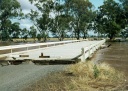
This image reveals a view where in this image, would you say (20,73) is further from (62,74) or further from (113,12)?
(113,12)

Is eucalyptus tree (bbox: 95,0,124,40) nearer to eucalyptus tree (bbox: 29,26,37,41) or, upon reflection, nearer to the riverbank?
eucalyptus tree (bbox: 29,26,37,41)

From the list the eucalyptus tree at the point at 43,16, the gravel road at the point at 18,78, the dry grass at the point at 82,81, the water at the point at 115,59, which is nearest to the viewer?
the dry grass at the point at 82,81

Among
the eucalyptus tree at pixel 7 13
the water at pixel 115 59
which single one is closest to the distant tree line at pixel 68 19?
the eucalyptus tree at pixel 7 13

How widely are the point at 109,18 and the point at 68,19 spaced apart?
2210 cm

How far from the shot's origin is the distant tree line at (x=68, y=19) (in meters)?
92.6

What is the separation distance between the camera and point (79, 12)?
331 feet

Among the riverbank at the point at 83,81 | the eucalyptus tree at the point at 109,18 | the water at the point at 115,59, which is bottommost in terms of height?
the water at the point at 115,59

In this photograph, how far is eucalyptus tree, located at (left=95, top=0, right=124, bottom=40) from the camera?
109 m

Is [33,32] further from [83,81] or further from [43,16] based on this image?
[83,81]

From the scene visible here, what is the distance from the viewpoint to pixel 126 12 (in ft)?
359

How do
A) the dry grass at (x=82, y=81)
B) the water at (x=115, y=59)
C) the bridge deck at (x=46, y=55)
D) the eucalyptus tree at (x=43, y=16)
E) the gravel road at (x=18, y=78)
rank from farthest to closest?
the eucalyptus tree at (x=43, y=16), the bridge deck at (x=46, y=55), the water at (x=115, y=59), the gravel road at (x=18, y=78), the dry grass at (x=82, y=81)

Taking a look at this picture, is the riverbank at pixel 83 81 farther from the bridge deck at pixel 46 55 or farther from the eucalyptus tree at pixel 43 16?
the eucalyptus tree at pixel 43 16

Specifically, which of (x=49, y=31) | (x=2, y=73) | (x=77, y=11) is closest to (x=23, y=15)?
(x=49, y=31)

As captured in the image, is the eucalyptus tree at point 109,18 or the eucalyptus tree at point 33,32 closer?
the eucalyptus tree at point 109,18
